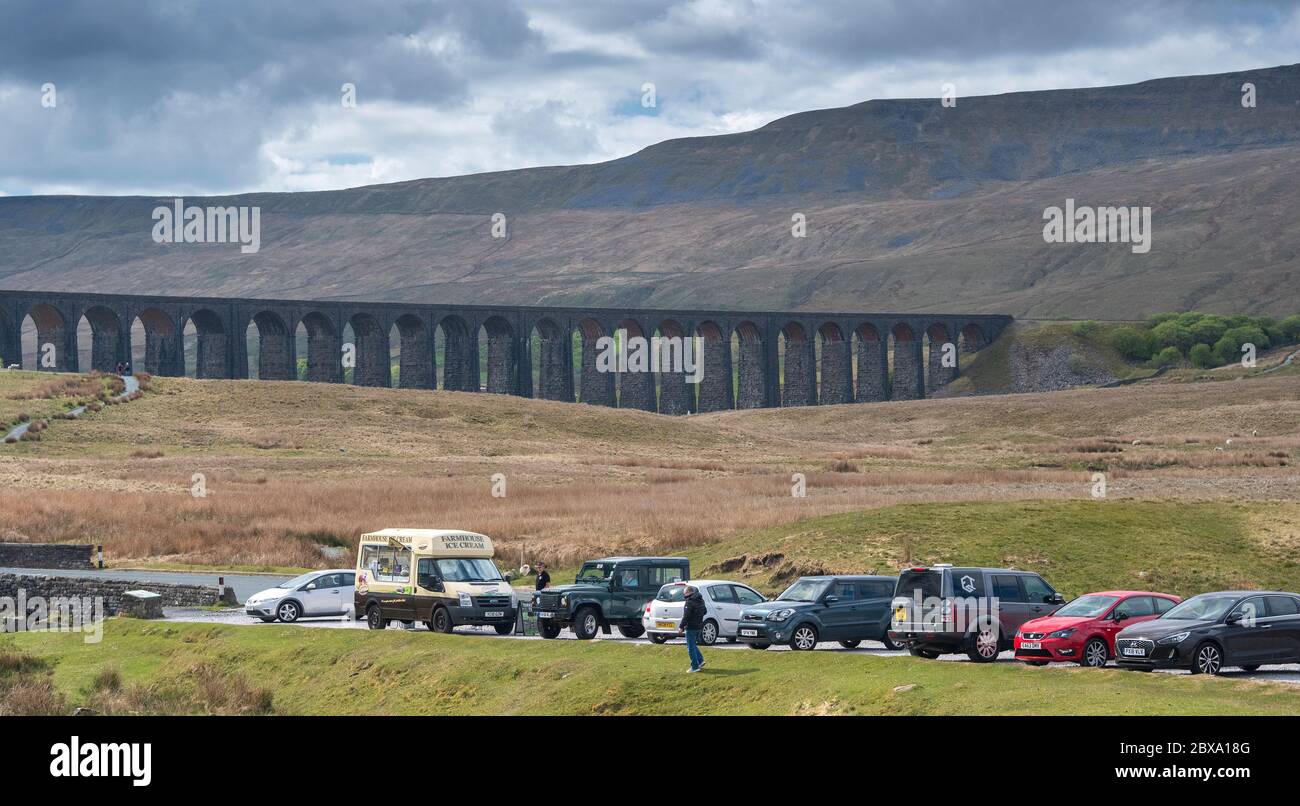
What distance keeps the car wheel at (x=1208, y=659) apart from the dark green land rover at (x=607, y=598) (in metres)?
13.4

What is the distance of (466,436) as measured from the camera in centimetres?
11550

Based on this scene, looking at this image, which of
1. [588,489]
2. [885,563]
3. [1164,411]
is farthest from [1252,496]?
[1164,411]

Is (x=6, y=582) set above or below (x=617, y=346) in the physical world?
below

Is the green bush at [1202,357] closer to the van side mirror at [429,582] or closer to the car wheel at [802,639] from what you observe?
the van side mirror at [429,582]

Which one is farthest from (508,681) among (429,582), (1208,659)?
(1208,659)

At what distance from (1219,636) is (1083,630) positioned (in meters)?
→ 2.44

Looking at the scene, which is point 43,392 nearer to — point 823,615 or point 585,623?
point 585,623

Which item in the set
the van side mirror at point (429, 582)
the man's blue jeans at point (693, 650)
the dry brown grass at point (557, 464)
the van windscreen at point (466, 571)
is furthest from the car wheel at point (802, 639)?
Result: the dry brown grass at point (557, 464)

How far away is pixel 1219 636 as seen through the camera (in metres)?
27.9

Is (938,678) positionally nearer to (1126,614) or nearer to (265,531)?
(1126,614)

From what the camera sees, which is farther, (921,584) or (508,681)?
(508,681)

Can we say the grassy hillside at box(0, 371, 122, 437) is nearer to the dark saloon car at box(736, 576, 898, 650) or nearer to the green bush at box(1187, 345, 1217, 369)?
the dark saloon car at box(736, 576, 898, 650)

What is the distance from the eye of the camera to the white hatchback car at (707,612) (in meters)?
35.2
